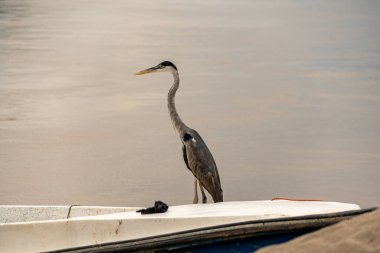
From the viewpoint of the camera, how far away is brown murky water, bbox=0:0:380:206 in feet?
38.5

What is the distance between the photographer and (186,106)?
15.8 m

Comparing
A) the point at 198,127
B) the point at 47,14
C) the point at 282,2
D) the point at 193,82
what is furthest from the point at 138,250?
the point at 282,2

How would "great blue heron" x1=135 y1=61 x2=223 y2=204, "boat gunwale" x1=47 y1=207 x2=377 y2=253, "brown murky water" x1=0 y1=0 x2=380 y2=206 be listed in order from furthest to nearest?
1. "brown murky water" x1=0 y1=0 x2=380 y2=206
2. "great blue heron" x1=135 y1=61 x2=223 y2=204
3. "boat gunwale" x1=47 y1=207 x2=377 y2=253

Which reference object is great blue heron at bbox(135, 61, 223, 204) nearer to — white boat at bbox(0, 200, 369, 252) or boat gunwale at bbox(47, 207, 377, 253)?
white boat at bbox(0, 200, 369, 252)

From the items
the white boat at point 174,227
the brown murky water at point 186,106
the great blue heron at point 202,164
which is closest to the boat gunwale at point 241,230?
the white boat at point 174,227

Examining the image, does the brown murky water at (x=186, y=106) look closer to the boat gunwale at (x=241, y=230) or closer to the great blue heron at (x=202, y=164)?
the great blue heron at (x=202, y=164)

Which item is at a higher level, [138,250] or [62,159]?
[138,250]

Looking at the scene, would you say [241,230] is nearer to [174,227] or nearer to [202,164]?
[174,227]

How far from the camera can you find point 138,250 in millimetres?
6562

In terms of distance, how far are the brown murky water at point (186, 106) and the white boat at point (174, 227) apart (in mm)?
3120

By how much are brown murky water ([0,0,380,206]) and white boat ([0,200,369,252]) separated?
312 centimetres

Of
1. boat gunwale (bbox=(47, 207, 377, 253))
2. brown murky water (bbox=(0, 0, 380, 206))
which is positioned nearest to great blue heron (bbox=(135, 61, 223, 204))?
brown murky water (bbox=(0, 0, 380, 206))

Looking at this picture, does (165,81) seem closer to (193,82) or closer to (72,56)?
(193,82)

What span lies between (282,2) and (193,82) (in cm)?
1500
